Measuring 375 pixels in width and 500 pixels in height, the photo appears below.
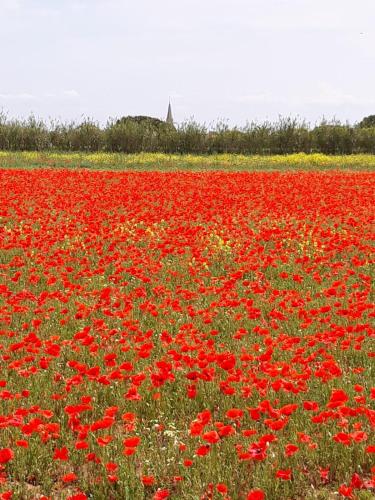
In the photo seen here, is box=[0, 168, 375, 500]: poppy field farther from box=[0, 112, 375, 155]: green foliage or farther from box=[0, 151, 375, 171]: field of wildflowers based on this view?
box=[0, 112, 375, 155]: green foliage

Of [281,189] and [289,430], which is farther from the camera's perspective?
[281,189]

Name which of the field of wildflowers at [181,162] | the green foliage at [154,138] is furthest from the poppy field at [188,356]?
the green foliage at [154,138]

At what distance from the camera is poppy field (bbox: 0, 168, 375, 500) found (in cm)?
391

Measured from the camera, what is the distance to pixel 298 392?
4945 mm

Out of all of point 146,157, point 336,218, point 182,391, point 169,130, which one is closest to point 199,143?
point 169,130

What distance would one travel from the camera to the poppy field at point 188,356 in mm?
3906

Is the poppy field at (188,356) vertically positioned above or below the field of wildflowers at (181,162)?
below

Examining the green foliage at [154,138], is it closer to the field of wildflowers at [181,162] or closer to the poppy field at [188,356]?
the field of wildflowers at [181,162]

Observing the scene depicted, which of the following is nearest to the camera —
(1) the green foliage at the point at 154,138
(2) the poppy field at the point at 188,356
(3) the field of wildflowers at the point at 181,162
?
(2) the poppy field at the point at 188,356

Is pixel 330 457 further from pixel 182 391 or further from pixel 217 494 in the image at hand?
pixel 182 391

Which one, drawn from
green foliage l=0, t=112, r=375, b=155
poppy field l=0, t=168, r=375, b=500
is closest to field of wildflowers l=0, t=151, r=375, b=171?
green foliage l=0, t=112, r=375, b=155

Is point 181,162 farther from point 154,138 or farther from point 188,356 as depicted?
point 188,356

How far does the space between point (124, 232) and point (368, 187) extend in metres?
10.7

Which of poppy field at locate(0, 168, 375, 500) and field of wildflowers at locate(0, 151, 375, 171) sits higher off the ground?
field of wildflowers at locate(0, 151, 375, 171)
